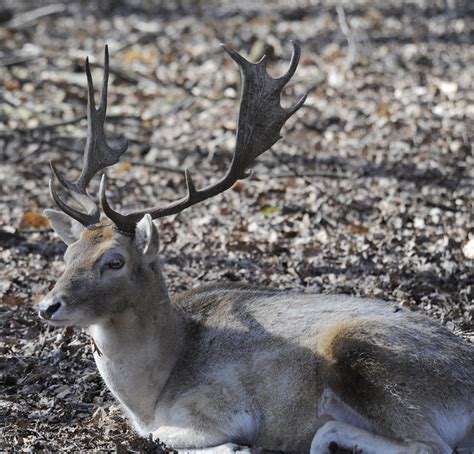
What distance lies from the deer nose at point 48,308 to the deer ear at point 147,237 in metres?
0.75

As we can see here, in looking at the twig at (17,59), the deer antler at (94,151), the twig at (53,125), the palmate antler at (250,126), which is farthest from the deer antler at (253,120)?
the twig at (17,59)

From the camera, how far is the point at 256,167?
12766 mm

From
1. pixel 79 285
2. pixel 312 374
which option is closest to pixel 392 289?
pixel 312 374

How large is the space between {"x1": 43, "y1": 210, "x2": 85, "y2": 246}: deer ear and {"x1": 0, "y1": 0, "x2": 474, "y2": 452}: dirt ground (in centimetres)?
129

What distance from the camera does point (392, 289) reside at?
8.92 metres

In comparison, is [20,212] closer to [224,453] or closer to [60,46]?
[224,453]

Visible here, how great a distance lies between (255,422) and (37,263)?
4471 millimetres

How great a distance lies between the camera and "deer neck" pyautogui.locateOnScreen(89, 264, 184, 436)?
6.61 metres

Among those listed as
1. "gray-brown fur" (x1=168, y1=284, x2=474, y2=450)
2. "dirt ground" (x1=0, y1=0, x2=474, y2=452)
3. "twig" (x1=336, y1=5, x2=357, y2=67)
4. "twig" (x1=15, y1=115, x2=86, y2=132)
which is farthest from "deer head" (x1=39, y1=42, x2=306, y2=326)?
"twig" (x1=336, y1=5, x2=357, y2=67)

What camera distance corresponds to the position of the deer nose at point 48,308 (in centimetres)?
614

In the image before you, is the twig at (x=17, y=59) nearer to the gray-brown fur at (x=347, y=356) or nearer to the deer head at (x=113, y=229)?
the deer head at (x=113, y=229)

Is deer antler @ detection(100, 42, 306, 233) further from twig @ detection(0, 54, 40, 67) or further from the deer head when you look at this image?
twig @ detection(0, 54, 40, 67)

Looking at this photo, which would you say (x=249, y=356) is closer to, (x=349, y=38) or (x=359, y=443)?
(x=359, y=443)

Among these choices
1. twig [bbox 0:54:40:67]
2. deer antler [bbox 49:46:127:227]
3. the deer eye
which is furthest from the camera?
twig [bbox 0:54:40:67]
